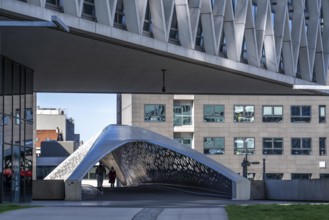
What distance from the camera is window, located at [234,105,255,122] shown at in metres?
97.1

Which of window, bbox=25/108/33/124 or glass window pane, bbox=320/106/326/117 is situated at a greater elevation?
glass window pane, bbox=320/106/326/117

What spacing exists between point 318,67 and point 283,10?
17.8ft

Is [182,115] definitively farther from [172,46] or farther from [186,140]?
[172,46]

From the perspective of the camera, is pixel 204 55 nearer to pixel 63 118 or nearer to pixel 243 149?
pixel 243 149

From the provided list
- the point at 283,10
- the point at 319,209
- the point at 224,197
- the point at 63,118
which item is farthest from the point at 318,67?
the point at 63,118

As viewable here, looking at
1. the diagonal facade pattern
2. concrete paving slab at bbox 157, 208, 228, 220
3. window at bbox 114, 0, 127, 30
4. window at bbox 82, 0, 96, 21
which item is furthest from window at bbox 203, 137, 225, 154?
concrete paving slab at bbox 157, 208, 228, 220

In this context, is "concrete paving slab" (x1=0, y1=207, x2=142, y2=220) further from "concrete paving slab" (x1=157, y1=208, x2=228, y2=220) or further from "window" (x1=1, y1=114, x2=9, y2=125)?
"window" (x1=1, y1=114, x2=9, y2=125)

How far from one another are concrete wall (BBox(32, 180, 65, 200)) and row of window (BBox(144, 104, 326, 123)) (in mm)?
54630

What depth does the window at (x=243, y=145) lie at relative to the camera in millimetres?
96438

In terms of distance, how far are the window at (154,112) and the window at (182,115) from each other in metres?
1.44

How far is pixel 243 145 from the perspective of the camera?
317 ft

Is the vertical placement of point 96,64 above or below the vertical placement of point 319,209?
above

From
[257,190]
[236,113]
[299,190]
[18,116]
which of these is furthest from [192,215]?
[236,113]

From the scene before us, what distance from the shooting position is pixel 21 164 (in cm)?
3709
